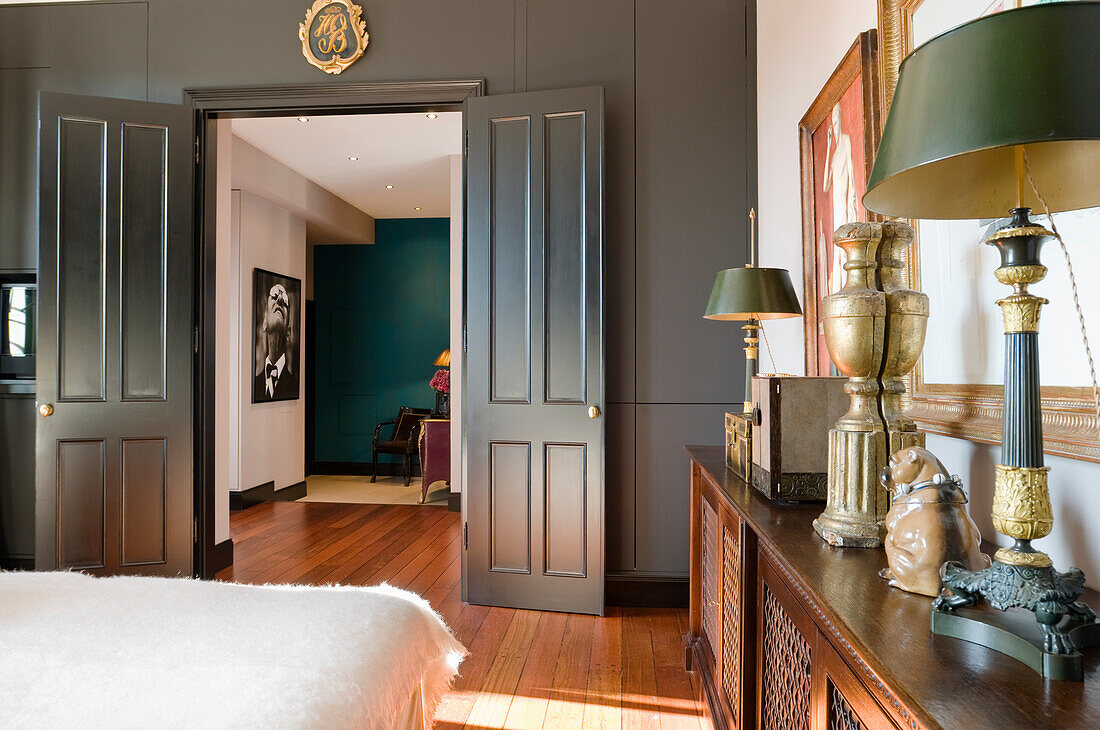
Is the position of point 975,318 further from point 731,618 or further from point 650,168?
point 650,168

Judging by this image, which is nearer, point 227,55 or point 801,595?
point 801,595

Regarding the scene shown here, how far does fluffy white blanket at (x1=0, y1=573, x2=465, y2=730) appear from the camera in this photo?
108 centimetres

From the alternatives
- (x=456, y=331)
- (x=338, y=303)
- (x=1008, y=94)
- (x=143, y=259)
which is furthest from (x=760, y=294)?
(x=338, y=303)

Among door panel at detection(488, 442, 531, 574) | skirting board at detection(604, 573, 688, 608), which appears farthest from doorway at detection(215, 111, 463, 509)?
skirting board at detection(604, 573, 688, 608)

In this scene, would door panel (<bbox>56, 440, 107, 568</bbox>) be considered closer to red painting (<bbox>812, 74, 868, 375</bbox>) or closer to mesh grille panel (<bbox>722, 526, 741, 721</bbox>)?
mesh grille panel (<bbox>722, 526, 741, 721</bbox>)

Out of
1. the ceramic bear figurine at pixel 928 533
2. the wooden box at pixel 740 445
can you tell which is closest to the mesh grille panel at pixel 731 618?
the wooden box at pixel 740 445

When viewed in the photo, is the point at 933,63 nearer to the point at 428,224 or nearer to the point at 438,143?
the point at 438,143

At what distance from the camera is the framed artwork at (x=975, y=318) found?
3.41 feet

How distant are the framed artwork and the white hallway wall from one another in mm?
61

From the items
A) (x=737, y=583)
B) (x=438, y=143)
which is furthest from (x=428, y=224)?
(x=737, y=583)

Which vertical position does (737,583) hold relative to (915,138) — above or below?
below

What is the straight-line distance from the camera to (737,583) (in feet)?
5.53

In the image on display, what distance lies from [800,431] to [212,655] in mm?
1305

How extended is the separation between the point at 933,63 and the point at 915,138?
82 mm
